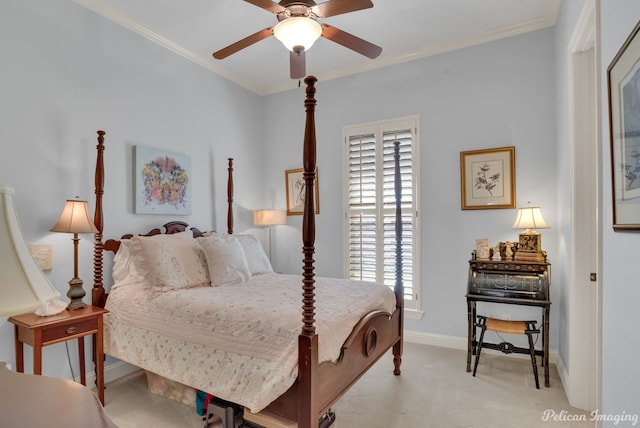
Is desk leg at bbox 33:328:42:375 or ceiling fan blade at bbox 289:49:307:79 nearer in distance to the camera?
desk leg at bbox 33:328:42:375

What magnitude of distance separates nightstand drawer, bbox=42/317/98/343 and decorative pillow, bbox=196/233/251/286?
842 mm

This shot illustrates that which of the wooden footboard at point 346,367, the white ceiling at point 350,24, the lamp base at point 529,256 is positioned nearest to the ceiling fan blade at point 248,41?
the white ceiling at point 350,24

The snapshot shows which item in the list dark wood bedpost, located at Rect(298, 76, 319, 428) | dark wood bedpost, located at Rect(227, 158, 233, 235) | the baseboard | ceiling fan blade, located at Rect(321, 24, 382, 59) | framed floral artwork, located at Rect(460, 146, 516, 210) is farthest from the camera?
dark wood bedpost, located at Rect(227, 158, 233, 235)

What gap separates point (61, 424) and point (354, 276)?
347 centimetres

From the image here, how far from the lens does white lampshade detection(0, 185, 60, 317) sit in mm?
604

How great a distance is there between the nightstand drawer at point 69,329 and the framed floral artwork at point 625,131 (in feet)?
9.64

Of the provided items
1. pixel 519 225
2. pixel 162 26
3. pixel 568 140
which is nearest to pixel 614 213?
pixel 568 140

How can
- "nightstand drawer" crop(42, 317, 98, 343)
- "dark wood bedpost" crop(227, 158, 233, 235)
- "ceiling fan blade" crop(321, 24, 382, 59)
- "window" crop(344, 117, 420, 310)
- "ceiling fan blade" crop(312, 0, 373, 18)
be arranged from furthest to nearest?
"dark wood bedpost" crop(227, 158, 233, 235) → "window" crop(344, 117, 420, 310) → "ceiling fan blade" crop(321, 24, 382, 59) → "nightstand drawer" crop(42, 317, 98, 343) → "ceiling fan blade" crop(312, 0, 373, 18)

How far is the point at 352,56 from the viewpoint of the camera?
12.4 feet

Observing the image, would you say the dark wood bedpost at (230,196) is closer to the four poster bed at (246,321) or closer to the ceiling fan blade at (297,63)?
the four poster bed at (246,321)

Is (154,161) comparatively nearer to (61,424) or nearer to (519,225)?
(61,424)

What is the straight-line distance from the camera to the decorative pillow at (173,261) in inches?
102

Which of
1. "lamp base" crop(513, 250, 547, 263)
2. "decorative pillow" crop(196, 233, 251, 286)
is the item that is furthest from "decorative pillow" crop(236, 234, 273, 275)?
"lamp base" crop(513, 250, 547, 263)

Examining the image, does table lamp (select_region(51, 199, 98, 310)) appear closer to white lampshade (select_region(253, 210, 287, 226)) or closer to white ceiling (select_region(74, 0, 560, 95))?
white ceiling (select_region(74, 0, 560, 95))
